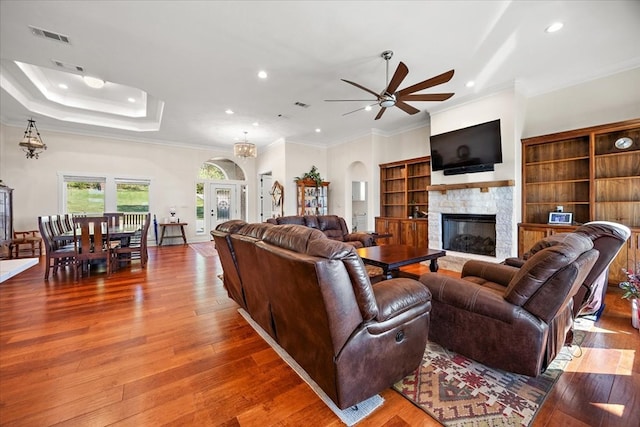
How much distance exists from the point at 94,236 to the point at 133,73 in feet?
8.61

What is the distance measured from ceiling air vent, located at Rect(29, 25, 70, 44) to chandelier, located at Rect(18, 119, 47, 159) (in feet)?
10.8

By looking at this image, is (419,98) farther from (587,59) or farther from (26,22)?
(26,22)

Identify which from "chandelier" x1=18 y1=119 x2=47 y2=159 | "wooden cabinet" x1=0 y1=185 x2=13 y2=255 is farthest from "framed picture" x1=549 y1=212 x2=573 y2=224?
"wooden cabinet" x1=0 y1=185 x2=13 y2=255

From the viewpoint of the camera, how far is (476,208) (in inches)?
183

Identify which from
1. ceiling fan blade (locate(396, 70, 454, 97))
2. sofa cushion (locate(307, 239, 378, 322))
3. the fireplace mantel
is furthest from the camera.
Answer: the fireplace mantel

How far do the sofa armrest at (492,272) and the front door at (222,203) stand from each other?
25.1 feet

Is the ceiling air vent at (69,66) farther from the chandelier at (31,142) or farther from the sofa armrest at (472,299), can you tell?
the sofa armrest at (472,299)

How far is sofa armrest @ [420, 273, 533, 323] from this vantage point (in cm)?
162

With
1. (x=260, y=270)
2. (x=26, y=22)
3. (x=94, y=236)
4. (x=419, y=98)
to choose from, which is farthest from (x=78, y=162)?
(x=419, y=98)

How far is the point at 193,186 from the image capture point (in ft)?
26.4

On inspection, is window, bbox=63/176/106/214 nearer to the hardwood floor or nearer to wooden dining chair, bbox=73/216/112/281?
wooden dining chair, bbox=73/216/112/281

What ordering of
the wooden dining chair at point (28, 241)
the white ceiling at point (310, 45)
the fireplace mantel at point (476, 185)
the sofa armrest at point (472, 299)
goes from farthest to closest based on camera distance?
the wooden dining chair at point (28, 241)
the fireplace mantel at point (476, 185)
the white ceiling at point (310, 45)
the sofa armrest at point (472, 299)

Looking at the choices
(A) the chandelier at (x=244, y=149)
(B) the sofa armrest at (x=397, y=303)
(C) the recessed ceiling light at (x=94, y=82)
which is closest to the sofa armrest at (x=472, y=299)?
(B) the sofa armrest at (x=397, y=303)

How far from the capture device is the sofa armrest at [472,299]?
1.62 metres
